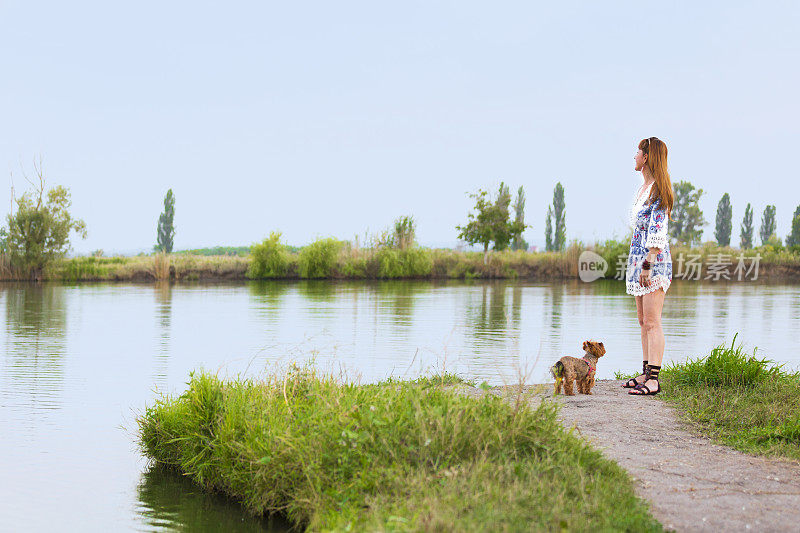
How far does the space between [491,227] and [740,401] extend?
34.7 metres

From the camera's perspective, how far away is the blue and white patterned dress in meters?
6.40

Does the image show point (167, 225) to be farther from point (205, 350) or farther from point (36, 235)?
point (205, 350)

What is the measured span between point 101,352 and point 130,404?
3.84 metres

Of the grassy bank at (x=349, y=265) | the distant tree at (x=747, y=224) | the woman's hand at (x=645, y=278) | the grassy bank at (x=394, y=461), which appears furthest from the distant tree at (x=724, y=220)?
the grassy bank at (x=394, y=461)

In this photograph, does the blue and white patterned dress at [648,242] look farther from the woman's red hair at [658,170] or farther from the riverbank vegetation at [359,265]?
the riverbank vegetation at [359,265]

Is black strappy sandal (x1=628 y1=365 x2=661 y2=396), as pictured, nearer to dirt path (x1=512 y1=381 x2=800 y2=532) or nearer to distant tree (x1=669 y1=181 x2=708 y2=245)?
dirt path (x1=512 y1=381 x2=800 y2=532)

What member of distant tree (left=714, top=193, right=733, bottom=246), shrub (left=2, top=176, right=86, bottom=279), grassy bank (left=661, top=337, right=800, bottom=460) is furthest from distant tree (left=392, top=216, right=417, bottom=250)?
distant tree (left=714, top=193, right=733, bottom=246)

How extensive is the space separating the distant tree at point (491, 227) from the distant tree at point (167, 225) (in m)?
24.1

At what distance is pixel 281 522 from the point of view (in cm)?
431

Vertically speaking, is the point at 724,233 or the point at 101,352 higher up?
the point at 724,233

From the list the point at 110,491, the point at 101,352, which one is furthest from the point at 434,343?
the point at 110,491

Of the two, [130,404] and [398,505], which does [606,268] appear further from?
[398,505]

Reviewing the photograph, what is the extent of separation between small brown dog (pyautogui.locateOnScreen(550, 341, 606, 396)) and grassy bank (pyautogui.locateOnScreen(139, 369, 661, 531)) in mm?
1885

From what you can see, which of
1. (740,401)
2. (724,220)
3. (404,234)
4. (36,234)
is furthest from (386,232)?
(724,220)
